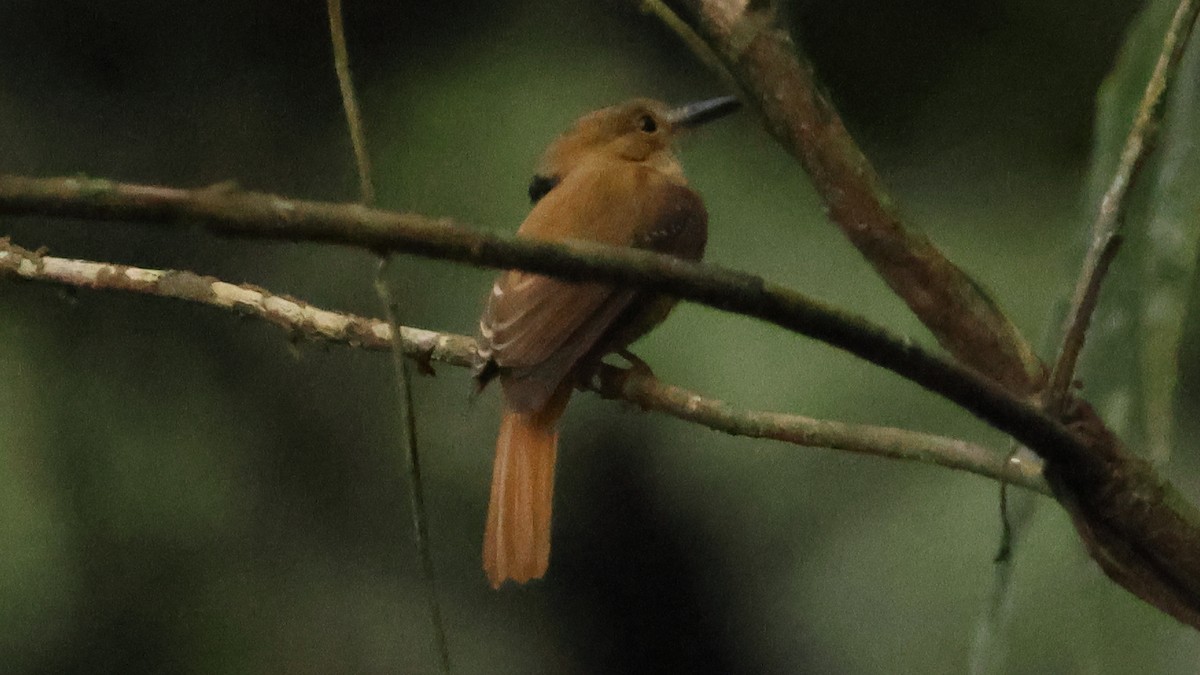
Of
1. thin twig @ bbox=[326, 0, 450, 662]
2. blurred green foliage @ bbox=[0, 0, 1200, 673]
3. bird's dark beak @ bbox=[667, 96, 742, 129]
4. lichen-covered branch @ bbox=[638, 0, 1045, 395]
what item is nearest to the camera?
thin twig @ bbox=[326, 0, 450, 662]

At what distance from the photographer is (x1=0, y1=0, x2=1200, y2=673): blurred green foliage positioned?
1641 mm

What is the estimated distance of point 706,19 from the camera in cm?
100

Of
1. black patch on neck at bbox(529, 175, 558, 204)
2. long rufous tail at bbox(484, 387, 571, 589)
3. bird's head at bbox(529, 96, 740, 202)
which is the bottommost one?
long rufous tail at bbox(484, 387, 571, 589)

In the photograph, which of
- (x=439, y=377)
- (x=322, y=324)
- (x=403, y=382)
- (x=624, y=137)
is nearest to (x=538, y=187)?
(x=624, y=137)

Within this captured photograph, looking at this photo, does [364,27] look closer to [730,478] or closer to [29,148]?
[29,148]

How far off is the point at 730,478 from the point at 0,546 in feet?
3.06

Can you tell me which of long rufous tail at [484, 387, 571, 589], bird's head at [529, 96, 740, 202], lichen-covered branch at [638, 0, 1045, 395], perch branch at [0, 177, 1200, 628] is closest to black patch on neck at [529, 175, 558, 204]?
bird's head at [529, 96, 740, 202]

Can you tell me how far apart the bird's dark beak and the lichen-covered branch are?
82 cm

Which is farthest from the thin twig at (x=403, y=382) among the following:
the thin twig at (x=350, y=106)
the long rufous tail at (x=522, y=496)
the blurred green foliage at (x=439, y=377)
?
the blurred green foliage at (x=439, y=377)

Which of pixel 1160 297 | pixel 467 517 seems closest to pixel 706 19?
pixel 1160 297

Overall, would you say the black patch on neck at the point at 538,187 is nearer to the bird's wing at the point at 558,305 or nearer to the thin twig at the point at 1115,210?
the bird's wing at the point at 558,305

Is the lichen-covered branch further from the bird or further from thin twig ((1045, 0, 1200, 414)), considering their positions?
the bird

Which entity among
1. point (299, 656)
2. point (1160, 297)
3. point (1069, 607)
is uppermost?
point (1160, 297)

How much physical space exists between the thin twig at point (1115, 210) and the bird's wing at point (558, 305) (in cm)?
57
